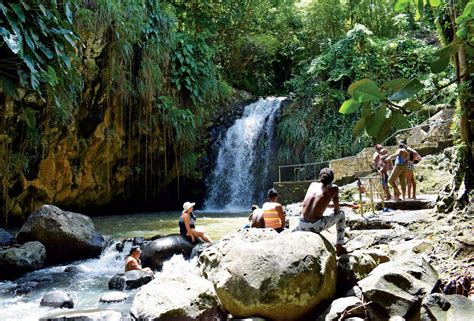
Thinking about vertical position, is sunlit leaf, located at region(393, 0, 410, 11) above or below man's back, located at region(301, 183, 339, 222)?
above

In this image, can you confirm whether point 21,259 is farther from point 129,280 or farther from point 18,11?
point 18,11

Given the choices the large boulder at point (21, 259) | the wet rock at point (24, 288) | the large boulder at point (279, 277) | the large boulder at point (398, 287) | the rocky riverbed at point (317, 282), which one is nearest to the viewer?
the large boulder at point (398, 287)

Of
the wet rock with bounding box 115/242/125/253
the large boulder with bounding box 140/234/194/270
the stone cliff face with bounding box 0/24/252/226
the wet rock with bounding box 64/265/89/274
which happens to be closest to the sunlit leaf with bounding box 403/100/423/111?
the large boulder with bounding box 140/234/194/270

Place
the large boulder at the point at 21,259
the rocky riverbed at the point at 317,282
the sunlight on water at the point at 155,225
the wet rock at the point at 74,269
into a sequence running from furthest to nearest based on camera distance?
the sunlight on water at the point at 155,225 < the wet rock at the point at 74,269 < the large boulder at the point at 21,259 < the rocky riverbed at the point at 317,282

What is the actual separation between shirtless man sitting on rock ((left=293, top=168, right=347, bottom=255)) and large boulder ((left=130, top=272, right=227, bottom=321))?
1.49 m

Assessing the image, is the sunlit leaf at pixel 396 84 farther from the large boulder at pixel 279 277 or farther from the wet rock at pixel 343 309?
the large boulder at pixel 279 277

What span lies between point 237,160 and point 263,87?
253 inches

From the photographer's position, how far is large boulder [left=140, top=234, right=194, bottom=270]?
27.8ft

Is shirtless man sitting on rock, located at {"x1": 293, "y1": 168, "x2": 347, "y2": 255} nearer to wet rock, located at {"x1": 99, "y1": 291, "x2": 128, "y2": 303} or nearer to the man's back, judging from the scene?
the man's back

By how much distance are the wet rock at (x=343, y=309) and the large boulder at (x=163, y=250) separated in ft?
14.6

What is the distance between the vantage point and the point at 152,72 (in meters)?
14.9

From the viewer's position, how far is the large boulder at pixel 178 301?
484 centimetres

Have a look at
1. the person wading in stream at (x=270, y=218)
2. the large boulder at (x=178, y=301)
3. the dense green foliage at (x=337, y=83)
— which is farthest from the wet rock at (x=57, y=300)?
the dense green foliage at (x=337, y=83)

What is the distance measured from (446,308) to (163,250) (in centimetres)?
571
